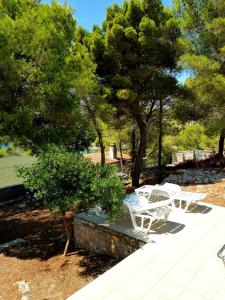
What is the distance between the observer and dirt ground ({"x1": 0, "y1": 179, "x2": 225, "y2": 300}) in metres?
4.88

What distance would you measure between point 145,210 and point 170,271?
138cm

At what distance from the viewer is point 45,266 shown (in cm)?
572

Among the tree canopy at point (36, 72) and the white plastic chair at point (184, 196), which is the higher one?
the tree canopy at point (36, 72)

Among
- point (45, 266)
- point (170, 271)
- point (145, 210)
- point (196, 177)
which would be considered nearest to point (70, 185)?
point (145, 210)

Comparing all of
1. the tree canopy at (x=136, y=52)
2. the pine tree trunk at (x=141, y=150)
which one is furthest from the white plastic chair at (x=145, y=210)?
the pine tree trunk at (x=141, y=150)

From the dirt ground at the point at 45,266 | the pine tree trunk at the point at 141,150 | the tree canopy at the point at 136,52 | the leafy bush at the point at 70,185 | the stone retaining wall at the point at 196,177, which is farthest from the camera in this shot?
the pine tree trunk at the point at 141,150

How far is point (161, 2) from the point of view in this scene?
10242mm

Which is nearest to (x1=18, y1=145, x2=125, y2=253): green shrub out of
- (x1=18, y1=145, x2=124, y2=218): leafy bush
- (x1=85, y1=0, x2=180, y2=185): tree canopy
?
(x1=18, y1=145, x2=124, y2=218): leafy bush

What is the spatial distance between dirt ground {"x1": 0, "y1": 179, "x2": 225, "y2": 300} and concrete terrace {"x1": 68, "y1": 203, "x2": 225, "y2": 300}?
907 millimetres

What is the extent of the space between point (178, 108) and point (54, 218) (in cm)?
643

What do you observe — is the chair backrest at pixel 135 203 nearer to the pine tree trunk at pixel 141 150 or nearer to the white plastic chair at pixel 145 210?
the white plastic chair at pixel 145 210

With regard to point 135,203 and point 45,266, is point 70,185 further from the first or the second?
point 45,266

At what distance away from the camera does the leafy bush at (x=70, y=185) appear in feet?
16.8

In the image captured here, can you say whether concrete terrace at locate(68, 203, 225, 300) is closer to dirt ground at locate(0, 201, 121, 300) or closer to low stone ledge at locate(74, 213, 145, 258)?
low stone ledge at locate(74, 213, 145, 258)
